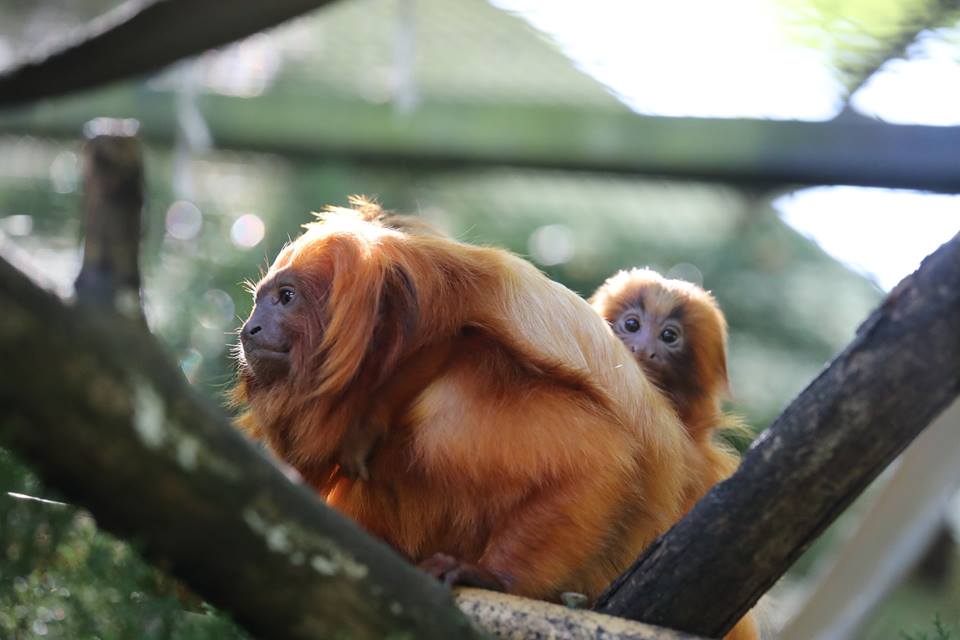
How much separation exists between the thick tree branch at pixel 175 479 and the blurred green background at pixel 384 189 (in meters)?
3.74

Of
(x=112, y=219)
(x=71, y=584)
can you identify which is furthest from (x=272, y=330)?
(x=112, y=219)

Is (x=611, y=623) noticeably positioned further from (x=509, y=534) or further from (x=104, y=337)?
(x=104, y=337)

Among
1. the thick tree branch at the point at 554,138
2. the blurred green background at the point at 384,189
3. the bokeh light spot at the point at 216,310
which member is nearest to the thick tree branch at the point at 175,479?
the thick tree branch at the point at 554,138

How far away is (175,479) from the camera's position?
134 centimetres

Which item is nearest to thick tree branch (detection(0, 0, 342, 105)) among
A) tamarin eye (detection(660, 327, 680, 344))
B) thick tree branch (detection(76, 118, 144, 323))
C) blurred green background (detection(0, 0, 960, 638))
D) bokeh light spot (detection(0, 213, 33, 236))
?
tamarin eye (detection(660, 327, 680, 344))

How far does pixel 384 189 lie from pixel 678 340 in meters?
3.70

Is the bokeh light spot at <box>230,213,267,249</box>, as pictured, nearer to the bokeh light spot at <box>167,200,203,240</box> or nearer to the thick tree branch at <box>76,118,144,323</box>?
the bokeh light spot at <box>167,200,203,240</box>

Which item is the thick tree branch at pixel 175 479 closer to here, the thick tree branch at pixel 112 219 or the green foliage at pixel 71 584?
the thick tree branch at pixel 112 219

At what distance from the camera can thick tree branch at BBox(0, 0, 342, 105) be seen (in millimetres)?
3395

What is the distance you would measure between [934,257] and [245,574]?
106cm

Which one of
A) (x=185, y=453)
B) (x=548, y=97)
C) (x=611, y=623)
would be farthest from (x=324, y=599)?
(x=548, y=97)

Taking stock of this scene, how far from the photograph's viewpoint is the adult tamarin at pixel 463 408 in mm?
2293

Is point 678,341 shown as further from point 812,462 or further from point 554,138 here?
point 554,138

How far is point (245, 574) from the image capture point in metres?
1.41
